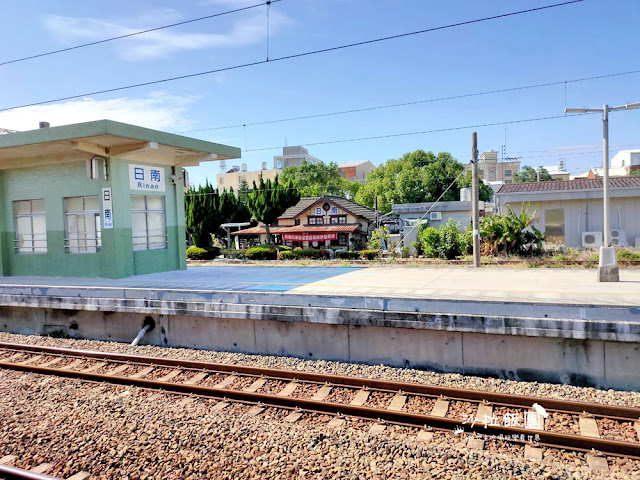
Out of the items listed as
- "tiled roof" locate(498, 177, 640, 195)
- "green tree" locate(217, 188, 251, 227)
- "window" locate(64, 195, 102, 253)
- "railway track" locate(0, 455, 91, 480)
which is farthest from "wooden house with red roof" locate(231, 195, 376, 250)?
"railway track" locate(0, 455, 91, 480)

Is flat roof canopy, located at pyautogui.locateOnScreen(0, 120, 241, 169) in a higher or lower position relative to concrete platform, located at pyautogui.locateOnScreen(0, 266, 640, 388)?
higher

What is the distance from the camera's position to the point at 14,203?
52.5 ft

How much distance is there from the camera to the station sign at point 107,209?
1380 centimetres

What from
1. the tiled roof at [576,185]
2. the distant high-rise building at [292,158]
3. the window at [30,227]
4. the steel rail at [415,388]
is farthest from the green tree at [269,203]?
the distant high-rise building at [292,158]

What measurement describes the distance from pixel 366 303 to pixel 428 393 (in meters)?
2.11

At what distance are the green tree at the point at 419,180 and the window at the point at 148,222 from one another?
115 ft

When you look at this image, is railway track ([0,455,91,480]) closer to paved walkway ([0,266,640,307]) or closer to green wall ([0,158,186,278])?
paved walkway ([0,266,640,307])

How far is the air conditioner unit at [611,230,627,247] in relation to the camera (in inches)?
912

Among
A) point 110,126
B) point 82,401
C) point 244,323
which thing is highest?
point 110,126

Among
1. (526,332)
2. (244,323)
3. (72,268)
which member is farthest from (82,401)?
(72,268)

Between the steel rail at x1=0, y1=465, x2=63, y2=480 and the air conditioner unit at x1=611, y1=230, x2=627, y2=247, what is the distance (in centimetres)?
2506

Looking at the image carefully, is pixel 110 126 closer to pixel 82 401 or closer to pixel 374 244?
pixel 82 401

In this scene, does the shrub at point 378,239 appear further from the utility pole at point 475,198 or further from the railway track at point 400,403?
the railway track at point 400,403

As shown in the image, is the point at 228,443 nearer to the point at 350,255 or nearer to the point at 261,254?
the point at 350,255
